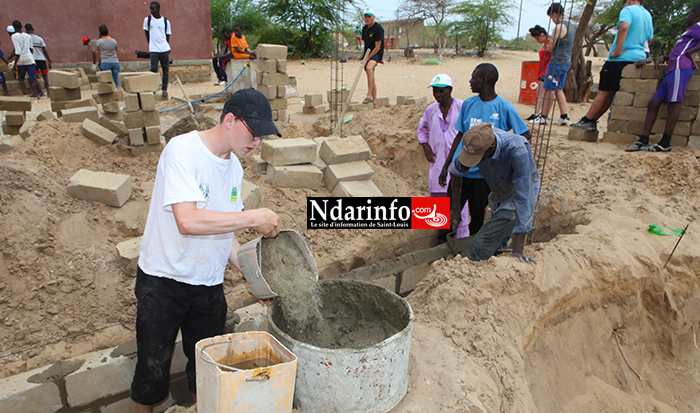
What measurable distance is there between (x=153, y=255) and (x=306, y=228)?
2.76 metres

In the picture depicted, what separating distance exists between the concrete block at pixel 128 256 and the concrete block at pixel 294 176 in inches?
67.0

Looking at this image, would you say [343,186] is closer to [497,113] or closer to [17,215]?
[497,113]

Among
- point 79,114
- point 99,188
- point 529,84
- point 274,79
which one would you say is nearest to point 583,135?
point 529,84

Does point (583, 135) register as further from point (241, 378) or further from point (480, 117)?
point (241, 378)

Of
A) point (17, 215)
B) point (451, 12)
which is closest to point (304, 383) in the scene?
point (17, 215)

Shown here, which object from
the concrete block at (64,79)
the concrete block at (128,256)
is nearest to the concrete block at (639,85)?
the concrete block at (128,256)

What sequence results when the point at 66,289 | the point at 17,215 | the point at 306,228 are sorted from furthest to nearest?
the point at 306,228
the point at 17,215
the point at 66,289

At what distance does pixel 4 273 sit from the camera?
3.63m

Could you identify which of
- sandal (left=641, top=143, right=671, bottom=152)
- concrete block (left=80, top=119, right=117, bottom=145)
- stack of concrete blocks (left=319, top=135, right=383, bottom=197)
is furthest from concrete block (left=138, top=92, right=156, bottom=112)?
sandal (left=641, top=143, right=671, bottom=152)

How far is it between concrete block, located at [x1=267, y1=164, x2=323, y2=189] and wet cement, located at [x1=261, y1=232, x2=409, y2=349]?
8.10ft

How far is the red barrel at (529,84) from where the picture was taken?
32.4 feet

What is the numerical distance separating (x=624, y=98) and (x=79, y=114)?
7.53 metres

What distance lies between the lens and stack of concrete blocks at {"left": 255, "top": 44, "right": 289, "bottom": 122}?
7.75 metres

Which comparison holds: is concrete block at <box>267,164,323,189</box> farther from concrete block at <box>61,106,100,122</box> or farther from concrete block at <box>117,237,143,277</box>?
concrete block at <box>61,106,100,122</box>
